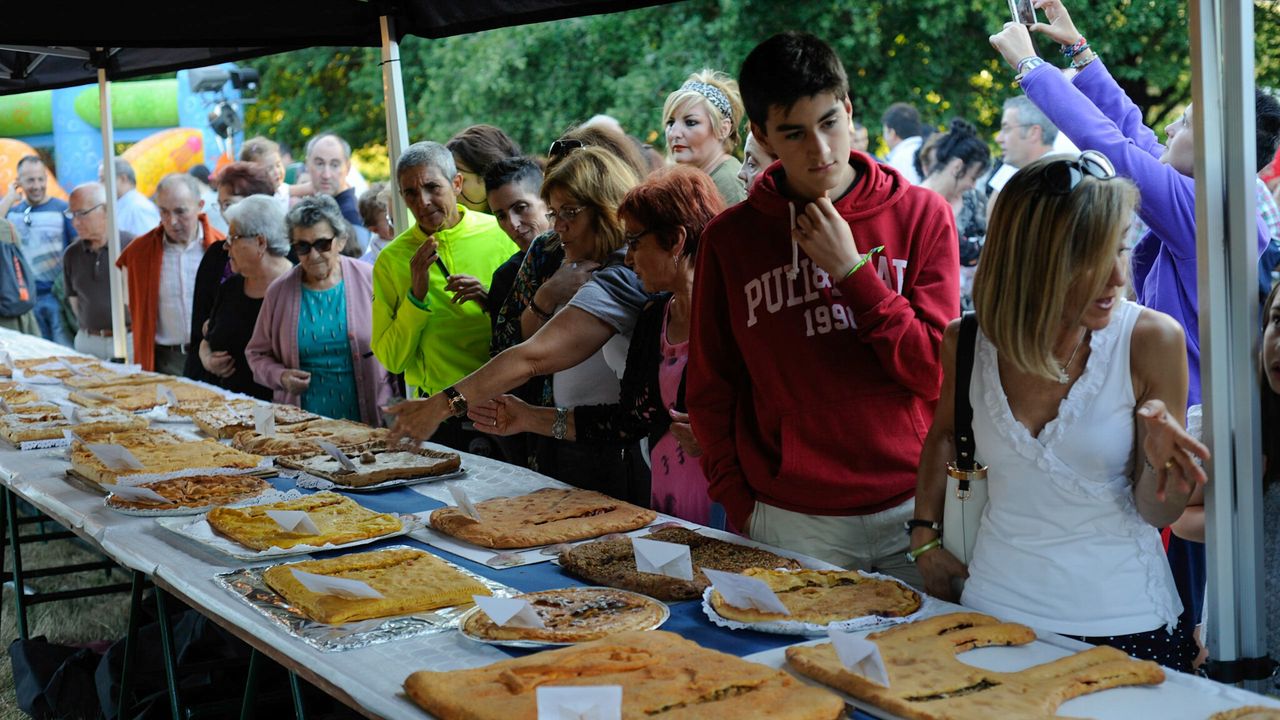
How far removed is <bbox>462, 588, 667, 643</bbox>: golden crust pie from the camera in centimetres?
174

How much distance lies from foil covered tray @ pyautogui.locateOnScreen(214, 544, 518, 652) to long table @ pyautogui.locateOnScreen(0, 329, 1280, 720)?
2cm

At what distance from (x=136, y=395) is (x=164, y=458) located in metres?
1.43

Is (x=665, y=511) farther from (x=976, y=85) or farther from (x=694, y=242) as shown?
(x=976, y=85)

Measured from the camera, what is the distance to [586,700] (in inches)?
54.7

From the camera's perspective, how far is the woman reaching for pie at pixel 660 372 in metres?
2.49

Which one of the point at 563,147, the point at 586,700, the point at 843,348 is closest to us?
the point at 586,700

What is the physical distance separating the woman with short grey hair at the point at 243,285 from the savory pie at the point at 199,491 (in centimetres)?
214

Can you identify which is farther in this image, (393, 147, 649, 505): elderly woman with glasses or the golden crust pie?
(393, 147, 649, 505): elderly woman with glasses

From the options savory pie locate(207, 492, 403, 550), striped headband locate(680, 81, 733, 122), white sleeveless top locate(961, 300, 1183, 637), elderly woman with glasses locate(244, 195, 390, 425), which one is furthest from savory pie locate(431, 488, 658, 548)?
elderly woman with glasses locate(244, 195, 390, 425)

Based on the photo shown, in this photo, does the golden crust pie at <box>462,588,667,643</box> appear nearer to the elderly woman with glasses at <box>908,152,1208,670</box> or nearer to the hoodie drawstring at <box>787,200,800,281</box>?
the elderly woman with glasses at <box>908,152,1208,670</box>

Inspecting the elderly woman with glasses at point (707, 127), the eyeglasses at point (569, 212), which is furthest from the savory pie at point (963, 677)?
the elderly woman with glasses at point (707, 127)

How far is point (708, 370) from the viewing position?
232cm

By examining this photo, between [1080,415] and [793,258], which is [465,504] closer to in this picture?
[793,258]

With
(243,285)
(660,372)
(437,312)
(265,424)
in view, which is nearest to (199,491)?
(265,424)
